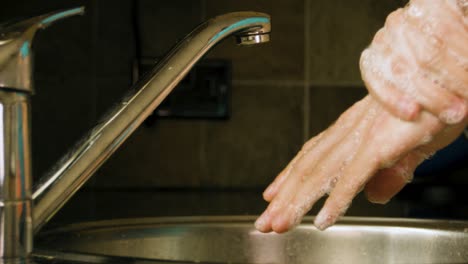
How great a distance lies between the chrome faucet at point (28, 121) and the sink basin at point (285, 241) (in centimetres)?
23

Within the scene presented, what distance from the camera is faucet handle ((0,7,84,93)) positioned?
1.36 feet

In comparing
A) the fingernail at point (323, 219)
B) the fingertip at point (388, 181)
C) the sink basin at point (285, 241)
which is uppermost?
the fingertip at point (388, 181)

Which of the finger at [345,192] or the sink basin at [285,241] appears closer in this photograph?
the finger at [345,192]

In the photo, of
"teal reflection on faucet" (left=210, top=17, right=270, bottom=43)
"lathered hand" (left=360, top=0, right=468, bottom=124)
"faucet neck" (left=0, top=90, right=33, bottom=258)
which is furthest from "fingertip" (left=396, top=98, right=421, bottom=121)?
"faucet neck" (left=0, top=90, right=33, bottom=258)

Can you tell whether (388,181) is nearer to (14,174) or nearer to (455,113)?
(455,113)

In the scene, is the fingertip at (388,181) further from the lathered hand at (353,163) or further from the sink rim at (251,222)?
the sink rim at (251,222)

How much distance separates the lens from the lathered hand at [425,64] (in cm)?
49

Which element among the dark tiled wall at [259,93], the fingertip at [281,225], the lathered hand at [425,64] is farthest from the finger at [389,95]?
the dark tiled wall at [259,93]

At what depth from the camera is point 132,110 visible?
19.6 inches

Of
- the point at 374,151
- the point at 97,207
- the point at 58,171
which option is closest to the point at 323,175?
the point at 374,151

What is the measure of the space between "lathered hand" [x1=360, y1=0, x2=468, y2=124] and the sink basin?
0.85 ft

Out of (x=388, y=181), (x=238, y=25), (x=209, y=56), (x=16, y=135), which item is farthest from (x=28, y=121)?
(x=209, y=56)

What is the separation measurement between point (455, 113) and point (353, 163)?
0.25ft

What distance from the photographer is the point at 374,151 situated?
0.52 m
